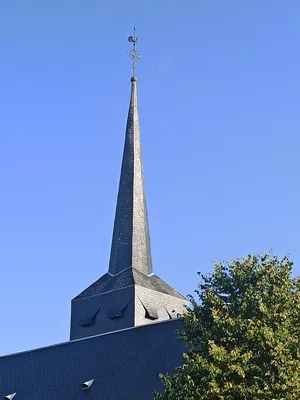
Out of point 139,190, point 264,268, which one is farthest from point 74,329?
point 264,268

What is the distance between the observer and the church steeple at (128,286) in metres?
32.2

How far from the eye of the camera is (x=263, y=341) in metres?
16.8

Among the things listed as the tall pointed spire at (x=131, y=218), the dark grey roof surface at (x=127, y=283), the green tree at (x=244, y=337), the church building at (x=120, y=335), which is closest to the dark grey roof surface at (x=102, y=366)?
the church building at (x=120, y=335)

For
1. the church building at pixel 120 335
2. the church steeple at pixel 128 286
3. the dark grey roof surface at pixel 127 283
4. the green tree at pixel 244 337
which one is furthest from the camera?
the dark grey roof surface at pixel 127 283

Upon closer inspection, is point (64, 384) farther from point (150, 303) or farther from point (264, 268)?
point (264, 268)

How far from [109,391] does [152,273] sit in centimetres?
872

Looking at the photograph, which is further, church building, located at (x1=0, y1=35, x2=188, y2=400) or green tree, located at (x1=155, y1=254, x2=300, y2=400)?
church building, located at (x1=0, y1=35, x2=188, y2=400)

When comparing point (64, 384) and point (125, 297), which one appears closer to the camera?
point (64, 384)

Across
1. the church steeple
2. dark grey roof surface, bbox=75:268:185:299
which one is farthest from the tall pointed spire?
dark grey roof surface, bbox=75:268:185:299

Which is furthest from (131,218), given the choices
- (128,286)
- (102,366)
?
(102,366)

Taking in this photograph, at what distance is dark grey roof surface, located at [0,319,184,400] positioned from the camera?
27297mm

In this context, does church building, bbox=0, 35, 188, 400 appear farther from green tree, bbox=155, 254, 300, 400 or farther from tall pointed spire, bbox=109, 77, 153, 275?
green tree, bbox=155, 254, 300, 400

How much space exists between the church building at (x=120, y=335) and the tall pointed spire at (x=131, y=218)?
0.05 m

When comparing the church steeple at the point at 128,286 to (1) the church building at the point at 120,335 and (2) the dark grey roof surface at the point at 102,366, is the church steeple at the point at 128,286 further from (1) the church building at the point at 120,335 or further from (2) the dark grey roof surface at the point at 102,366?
(2) the dark grey roof surface at the point at 102,366
